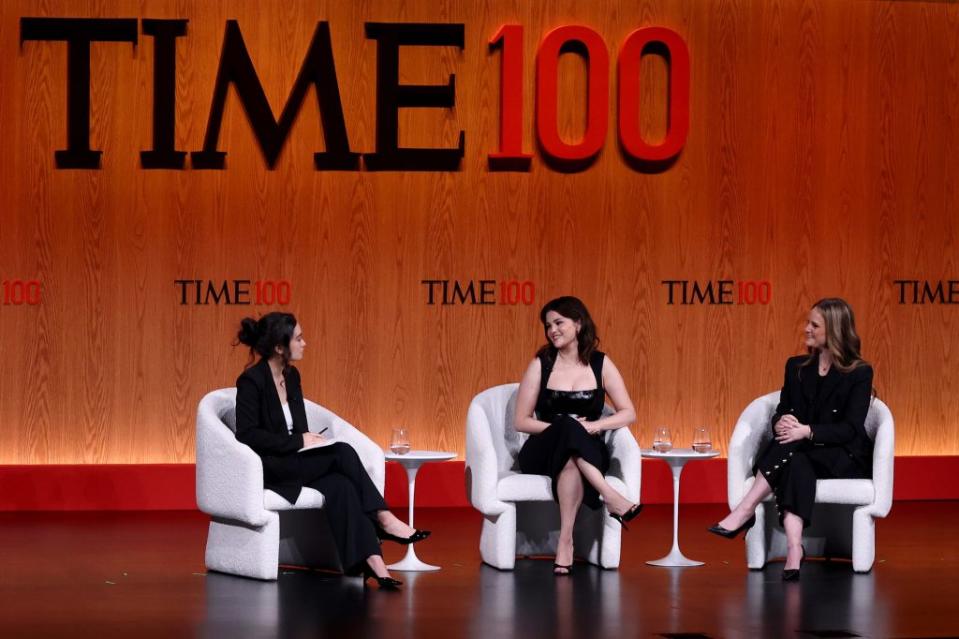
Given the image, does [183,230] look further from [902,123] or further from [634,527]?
[902,123]

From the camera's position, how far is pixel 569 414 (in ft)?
21.1

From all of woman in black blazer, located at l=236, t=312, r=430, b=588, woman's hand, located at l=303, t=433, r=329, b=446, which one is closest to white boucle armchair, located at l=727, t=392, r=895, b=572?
woman in black blazer, located at l=236, t=312, r=430, b=588

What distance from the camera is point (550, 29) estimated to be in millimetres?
8469

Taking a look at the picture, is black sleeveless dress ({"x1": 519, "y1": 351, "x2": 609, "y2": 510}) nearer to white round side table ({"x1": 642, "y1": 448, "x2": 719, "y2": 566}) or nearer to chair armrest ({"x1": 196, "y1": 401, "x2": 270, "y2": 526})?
white round side table ({"x1": 642, "y1": 448, "x2": 719, "y2": 566})

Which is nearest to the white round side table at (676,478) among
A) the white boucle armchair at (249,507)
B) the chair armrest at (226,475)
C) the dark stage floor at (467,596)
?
the dark stage floor at (467,596)

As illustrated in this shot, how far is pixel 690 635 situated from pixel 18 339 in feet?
15.8

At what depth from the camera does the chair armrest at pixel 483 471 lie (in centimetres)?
616

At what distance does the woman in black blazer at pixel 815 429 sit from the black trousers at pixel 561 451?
1.94 feet

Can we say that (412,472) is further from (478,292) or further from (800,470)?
(478,292)

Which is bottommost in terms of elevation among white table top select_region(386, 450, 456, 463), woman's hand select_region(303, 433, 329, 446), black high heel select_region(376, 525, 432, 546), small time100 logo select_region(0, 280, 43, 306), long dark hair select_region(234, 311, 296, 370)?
black high heel select_region(376, 525, 432, 546)

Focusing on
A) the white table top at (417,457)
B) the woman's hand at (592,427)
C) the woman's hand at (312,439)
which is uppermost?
the woman's hand at (592,427)

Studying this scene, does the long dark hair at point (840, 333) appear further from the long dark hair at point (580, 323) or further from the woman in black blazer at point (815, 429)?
the long dark hair at point (580, 323)

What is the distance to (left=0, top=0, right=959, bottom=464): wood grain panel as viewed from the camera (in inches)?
321

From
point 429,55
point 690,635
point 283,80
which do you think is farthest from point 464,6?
point 690,635
